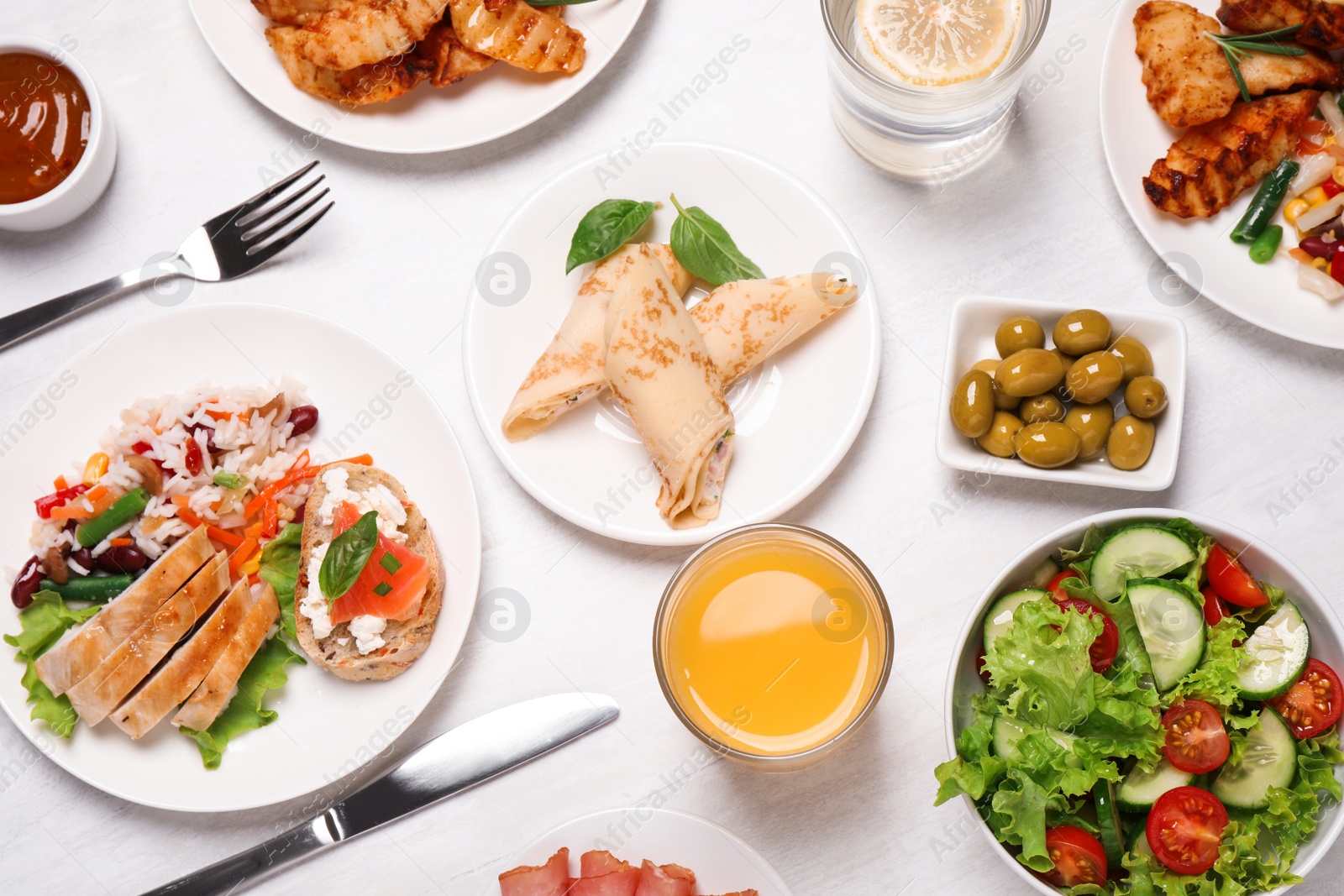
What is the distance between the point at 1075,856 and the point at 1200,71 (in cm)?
156

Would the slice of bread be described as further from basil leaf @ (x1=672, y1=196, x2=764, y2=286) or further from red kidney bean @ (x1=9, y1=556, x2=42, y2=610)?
basil leaf @ (x1=672, y1=196, x2=764, y2=286)

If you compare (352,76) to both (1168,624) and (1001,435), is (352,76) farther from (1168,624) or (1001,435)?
(1168,624)

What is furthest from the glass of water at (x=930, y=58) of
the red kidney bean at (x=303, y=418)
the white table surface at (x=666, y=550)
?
the red kidney bean at (x=303, y=418)

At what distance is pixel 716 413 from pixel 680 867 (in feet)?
3.00

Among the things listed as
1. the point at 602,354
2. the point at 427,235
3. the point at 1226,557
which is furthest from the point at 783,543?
the point at 427,235

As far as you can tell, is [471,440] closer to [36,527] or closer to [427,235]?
[427,235]

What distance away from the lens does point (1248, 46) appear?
1997mm

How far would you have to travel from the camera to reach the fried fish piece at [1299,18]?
1985 mm

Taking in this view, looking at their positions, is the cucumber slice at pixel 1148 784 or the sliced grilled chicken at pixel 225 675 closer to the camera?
the cucumber slice at pixel 1148 784

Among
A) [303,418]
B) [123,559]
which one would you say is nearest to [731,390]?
[303,418]

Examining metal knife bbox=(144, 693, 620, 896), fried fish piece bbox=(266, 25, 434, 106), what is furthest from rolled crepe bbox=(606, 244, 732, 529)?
fried fish piece bbox=(266, 25, 434, 106)

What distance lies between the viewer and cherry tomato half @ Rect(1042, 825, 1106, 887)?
5.72 feet

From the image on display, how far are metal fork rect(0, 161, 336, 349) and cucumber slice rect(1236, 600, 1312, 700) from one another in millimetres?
2133

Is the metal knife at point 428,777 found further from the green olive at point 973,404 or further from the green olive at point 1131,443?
the green olive at point 1131,443
